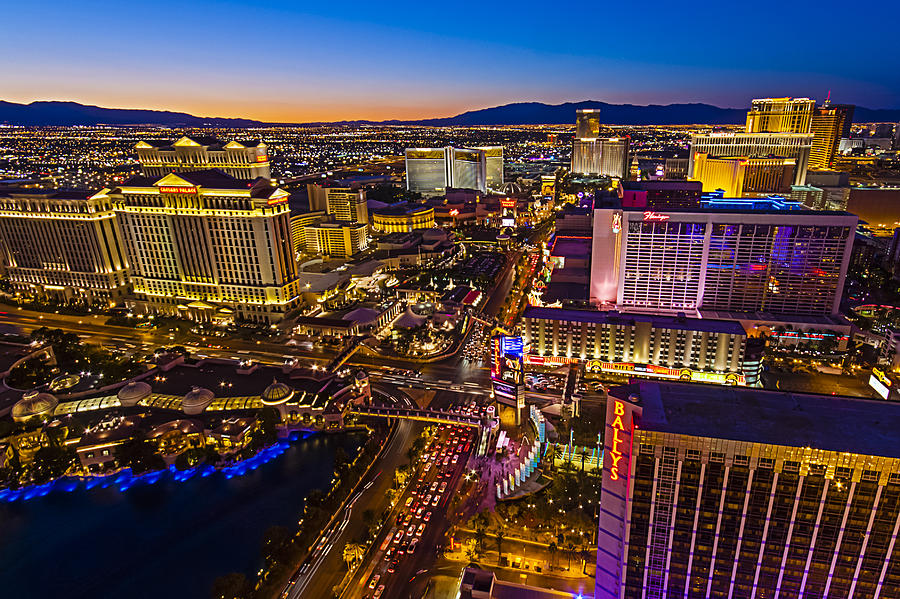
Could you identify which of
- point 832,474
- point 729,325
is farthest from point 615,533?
point 729,325

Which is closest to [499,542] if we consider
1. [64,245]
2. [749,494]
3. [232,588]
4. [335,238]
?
[749,494]

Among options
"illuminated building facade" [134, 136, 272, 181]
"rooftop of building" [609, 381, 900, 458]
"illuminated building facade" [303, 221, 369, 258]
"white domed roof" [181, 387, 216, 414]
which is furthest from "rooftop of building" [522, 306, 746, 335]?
"illuminated building facade" [303, 221, 369, 258]

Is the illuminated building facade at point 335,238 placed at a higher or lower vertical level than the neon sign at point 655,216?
lower

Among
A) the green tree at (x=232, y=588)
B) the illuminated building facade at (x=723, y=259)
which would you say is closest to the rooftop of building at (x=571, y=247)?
the illuminated building facade at (x=723, y=259)

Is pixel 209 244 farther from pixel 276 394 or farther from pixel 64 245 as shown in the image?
pixel 276 394

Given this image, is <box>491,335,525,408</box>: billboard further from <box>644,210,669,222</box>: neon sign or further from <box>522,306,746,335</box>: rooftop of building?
<box>644,210,669,222</box>: neon sign

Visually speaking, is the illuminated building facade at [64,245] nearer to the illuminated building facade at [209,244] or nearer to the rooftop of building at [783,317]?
the illuminated building facade at [209,244]
